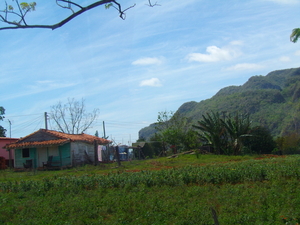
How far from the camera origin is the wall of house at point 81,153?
30.4 m

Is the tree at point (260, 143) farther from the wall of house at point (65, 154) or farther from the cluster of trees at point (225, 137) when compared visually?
the wall of house at point (65, 154)

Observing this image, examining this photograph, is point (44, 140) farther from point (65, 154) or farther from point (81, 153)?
point (81, 153)

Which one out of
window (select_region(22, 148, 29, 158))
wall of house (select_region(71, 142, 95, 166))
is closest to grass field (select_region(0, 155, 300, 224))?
wall of house (select_region(71, 142, 95, 166))

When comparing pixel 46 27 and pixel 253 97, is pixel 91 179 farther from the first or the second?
pixel 253 97

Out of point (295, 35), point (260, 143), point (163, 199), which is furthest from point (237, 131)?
point (163, 199)

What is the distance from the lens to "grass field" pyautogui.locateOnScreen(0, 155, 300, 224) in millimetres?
7941

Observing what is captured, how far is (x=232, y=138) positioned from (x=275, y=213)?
23.1 m

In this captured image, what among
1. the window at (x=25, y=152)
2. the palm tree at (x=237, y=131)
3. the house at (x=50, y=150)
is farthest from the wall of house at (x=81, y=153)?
the palm tree at (x=237, y=131)

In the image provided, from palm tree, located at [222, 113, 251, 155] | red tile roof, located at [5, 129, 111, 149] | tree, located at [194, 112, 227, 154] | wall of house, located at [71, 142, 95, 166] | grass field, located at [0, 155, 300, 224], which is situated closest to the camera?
grass field, located at [0, 155, 300, 224]

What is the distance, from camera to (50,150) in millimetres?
30844

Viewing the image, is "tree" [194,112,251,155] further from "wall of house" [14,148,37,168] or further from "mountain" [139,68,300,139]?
"wall of house" [14,148,37,168]

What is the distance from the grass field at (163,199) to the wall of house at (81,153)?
55.1 ft

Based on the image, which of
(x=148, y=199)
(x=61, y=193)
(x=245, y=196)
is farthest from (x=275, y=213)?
(x=61, y=193)

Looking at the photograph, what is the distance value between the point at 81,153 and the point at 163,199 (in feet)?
76.4
